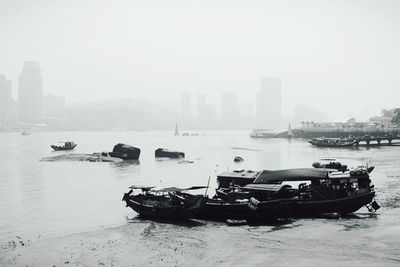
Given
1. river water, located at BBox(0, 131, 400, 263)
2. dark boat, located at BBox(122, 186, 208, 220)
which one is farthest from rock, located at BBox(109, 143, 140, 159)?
dark boat, located at BBox(122, 186, 208, 220)

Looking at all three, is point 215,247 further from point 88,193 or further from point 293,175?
point 88,193

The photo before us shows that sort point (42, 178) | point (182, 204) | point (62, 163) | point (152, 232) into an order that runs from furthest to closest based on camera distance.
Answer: point (62, 163)
point (42, 178)
point (182, 204)
point (152, 232)

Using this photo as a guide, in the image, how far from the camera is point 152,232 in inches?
1078

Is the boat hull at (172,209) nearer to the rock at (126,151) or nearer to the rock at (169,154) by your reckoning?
the rock at (126,151)

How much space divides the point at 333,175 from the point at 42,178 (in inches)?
1573

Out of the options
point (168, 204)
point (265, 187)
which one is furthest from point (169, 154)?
point (265, 187)

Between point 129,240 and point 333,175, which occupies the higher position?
point 333,175

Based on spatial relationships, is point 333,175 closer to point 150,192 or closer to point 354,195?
point 354,195

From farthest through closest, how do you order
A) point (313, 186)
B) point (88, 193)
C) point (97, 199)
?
point (88, 193)
point (97, 199)
point (313, 186)

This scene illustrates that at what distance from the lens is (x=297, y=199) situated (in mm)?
30266

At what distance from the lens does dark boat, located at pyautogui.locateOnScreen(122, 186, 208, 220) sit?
2950 cm

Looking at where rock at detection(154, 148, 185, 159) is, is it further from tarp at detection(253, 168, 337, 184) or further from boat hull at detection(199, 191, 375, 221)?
boat hull at detection(199, 191, 375, 221)

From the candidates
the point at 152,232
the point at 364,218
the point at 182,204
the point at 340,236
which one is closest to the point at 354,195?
the point at 364,218

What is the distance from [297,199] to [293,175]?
3.18 m
